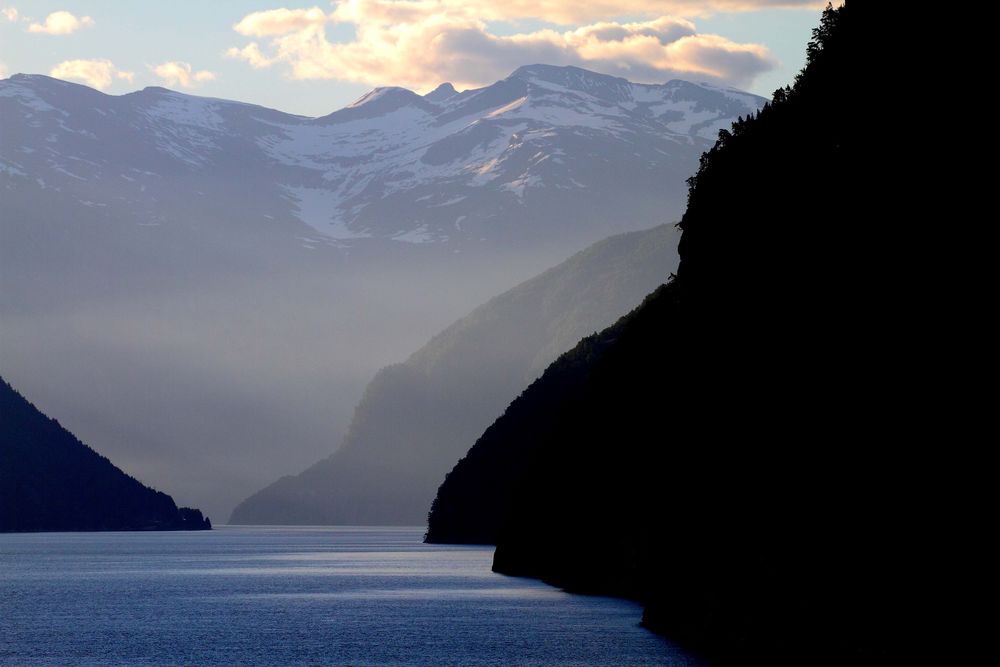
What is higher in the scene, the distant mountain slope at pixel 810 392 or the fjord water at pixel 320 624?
the distant mountain slope at pixel 810 392

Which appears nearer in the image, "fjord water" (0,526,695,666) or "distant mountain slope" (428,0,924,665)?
"distant mountain slope" (428,0,924,665)

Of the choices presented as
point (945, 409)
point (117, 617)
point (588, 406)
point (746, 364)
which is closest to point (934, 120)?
point (945, 409)

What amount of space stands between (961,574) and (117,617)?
8026 cm

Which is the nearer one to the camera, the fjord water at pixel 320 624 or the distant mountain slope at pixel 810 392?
the distant mountain slope at pixel 810 392

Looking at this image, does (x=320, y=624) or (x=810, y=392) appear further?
(x=320, y=624)

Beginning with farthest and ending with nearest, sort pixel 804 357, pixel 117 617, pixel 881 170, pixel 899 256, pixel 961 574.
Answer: pixel 117 617 → pixel 804 357 → pixel 881 170 → pixel 899 256 → pixel 961 574

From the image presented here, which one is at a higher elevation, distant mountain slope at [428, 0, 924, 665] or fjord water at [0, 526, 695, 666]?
distant mountain slope at [428, 0, 924, 665]

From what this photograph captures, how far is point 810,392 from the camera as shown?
65938mm

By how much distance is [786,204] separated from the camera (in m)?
75.9

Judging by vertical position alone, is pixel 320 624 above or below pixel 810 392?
below

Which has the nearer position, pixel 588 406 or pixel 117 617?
pixel 117 617

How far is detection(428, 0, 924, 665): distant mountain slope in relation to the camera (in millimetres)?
54688

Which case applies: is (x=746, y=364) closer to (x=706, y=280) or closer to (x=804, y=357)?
(x=804, y=357)

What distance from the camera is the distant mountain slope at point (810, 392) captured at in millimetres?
54688
